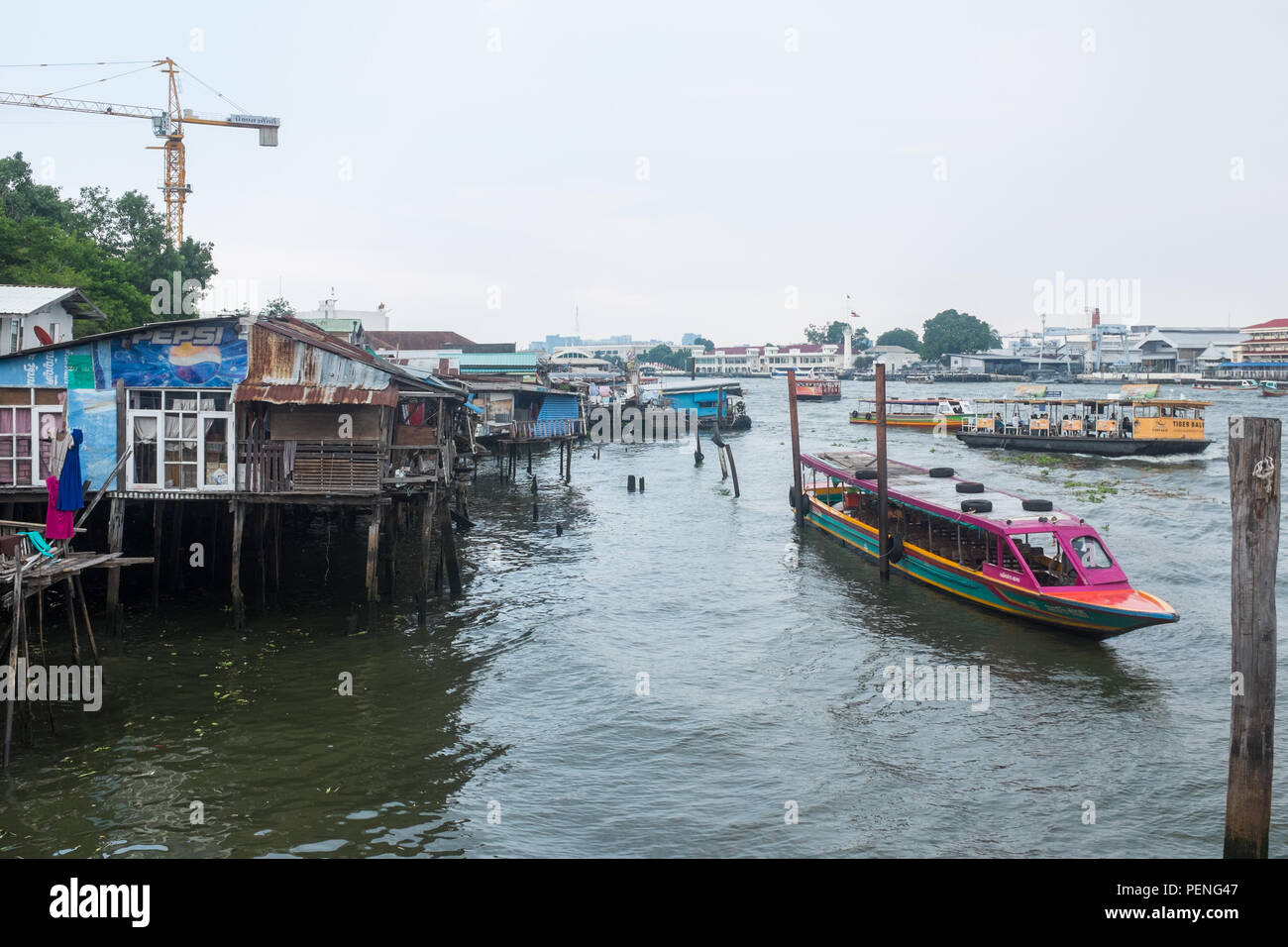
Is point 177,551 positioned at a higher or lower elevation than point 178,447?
lower

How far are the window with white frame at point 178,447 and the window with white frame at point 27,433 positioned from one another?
1574mm

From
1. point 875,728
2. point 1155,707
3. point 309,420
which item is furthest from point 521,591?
point 1155,707

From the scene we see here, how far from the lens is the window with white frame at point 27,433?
19797 mm

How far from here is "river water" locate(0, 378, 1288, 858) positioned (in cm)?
1259

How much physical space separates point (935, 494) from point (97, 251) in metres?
40.8

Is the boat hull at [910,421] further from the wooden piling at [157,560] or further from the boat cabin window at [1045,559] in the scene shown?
the wooden piling at [157,560]

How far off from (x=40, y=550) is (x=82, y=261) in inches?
1431

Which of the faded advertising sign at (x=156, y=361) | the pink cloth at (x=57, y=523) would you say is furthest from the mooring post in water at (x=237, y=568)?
the pink cloth at (x=57, y=523)

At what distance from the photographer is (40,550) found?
47.6 feet

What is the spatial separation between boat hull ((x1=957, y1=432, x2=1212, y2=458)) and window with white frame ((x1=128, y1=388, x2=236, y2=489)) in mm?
52008

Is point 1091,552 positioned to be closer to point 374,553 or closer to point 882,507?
point 882,507

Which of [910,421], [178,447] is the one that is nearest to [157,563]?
[178,447]

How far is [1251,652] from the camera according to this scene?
9.90 meters
